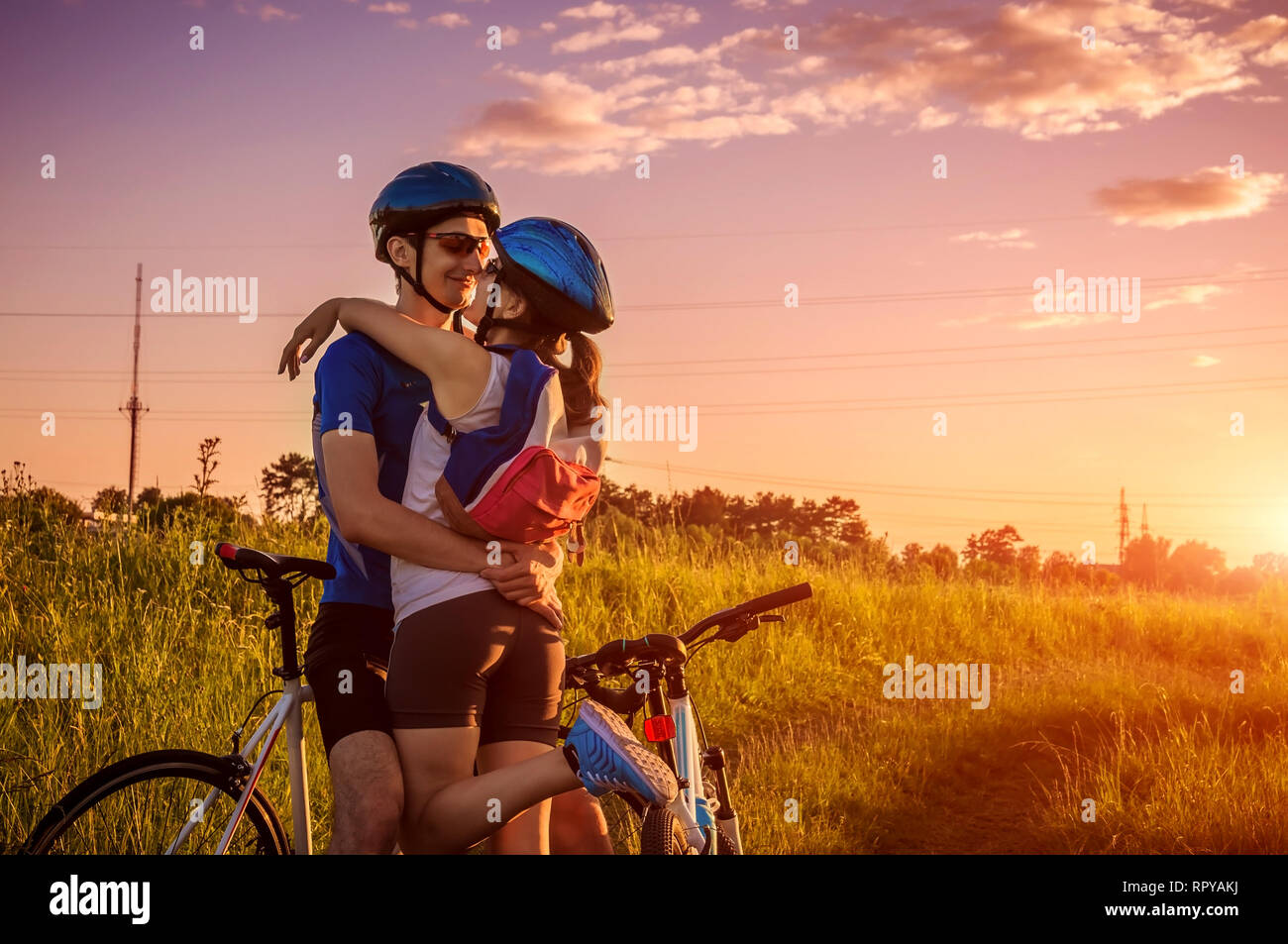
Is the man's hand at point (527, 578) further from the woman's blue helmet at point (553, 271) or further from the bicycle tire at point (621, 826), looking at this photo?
the bicycle tire at point (621, 826)

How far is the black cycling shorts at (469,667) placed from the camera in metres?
3.17

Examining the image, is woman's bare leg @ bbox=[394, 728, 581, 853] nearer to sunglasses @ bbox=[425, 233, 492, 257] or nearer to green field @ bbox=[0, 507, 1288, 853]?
sunglasses @ bbox=[425, 233, 492, 257]

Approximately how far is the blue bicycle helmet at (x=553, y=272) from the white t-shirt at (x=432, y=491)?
0.24 meters

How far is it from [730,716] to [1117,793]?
2966mm

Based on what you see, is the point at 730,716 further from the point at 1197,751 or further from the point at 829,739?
the point at 1197,751

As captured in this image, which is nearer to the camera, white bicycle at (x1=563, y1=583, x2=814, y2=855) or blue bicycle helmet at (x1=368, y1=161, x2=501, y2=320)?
white bicycle at (x1=563, y1=583, x2=814, y2=855)

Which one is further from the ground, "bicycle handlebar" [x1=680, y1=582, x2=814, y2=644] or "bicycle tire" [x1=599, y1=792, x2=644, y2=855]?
"bicycle handlebar" [x1=680, y1=582, x2=814, y2=644]

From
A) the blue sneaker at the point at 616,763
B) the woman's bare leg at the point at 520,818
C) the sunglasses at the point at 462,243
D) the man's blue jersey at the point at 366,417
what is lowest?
the woman's bare leg at the point at 520,818

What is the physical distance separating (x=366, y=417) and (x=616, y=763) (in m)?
1.17

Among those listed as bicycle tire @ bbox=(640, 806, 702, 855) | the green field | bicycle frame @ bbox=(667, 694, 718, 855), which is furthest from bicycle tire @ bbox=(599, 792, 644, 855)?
bicycle tire @ bbox=(640, 806, 702, 855)

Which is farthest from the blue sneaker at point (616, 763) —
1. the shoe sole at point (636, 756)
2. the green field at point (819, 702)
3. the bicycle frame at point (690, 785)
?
the green field at point (819, 702)

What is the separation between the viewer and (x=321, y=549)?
10.4 m

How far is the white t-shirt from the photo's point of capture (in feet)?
10.5

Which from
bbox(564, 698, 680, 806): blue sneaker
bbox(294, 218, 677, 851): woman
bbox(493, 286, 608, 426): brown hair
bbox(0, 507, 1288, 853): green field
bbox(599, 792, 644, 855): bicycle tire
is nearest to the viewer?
bbox(564, 698, 680, 806): blue sneaker
